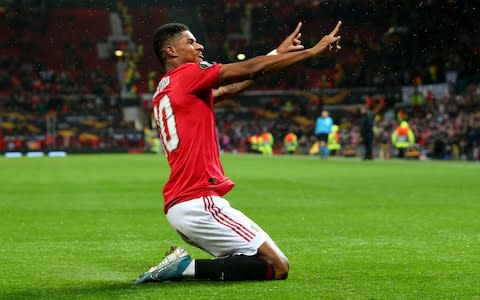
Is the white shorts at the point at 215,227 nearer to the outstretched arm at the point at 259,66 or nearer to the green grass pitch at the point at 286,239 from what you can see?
the green grass pitch at the point at 286,239

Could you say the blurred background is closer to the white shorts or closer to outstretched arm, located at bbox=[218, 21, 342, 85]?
the white shorts

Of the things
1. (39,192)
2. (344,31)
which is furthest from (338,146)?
(39,192)

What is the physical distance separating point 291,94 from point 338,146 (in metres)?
19.0

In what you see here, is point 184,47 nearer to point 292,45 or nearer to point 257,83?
point 292,45

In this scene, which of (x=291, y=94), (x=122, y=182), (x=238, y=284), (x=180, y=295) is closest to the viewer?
(x=180, y=295)

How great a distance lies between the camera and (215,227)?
704 cm

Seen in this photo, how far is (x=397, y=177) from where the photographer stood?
23.5m

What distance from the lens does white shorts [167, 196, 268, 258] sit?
23.0ft

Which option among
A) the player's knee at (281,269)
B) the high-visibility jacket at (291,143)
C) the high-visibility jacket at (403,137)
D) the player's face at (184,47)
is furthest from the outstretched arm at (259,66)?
the high-visibility jacket at (291,143)

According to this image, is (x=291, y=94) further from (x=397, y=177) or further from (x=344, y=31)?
(x=397, y=177)

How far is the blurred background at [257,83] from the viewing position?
44406 mm

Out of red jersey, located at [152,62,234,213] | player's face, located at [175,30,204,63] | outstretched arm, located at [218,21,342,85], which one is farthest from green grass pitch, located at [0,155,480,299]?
player's face, located at [175,30,204,63]

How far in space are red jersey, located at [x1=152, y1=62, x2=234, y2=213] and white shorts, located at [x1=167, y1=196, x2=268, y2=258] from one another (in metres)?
0.07

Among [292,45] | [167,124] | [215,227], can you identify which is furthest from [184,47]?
[215,227]
